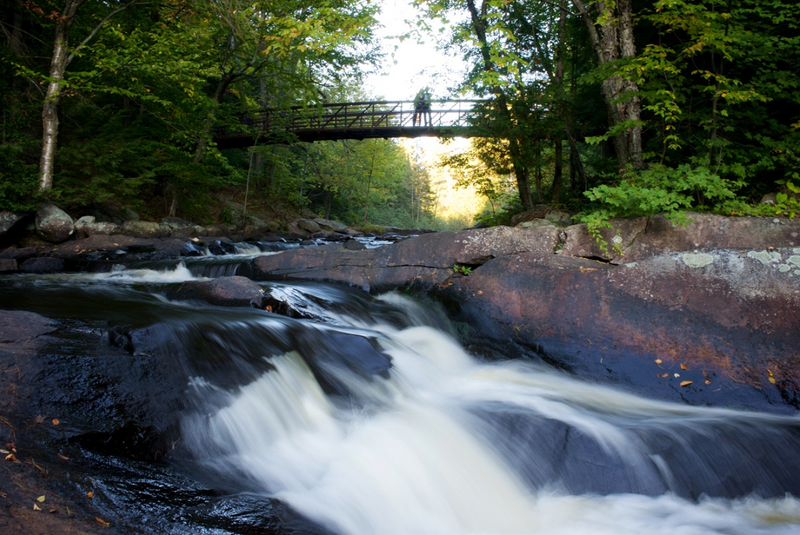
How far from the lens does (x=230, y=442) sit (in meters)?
2.80

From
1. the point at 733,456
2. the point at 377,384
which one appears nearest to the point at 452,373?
the point at 377,384

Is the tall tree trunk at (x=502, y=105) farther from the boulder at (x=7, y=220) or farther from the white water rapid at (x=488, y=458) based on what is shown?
the boulder at (x=7, y=220)

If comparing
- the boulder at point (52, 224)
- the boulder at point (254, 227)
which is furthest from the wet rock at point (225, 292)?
the boulder at point (254, 227)

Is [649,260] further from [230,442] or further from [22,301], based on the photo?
[22,301]

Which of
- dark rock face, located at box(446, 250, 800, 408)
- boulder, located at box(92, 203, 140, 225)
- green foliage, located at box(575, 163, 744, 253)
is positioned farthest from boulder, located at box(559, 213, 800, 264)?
boulder, located at box(92, 203, 140, 225)

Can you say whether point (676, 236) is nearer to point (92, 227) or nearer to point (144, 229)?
point (92, 227)

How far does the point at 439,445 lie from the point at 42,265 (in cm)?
827

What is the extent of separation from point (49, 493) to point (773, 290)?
5485mm

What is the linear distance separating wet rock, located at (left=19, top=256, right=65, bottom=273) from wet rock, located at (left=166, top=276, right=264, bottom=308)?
13.0ft

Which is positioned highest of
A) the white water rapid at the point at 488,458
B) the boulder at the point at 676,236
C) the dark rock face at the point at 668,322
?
the boulder at the point at 676,236

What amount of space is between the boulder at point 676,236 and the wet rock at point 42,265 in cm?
850

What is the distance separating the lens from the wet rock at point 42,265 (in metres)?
7.91

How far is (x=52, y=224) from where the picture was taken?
997 centimetres

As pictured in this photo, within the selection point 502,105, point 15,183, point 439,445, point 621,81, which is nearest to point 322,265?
point 439,445
